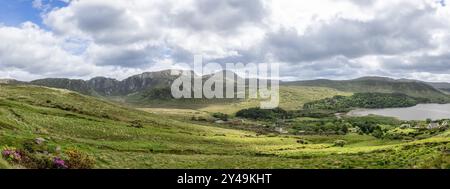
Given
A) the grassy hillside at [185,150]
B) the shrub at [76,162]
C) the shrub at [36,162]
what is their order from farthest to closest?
the grassy hillside at [185,150] < the shrub at [76,162] < the shrub at [36,162]

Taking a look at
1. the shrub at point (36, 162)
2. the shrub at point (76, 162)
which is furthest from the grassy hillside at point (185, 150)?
the shrub at point (76, 162)

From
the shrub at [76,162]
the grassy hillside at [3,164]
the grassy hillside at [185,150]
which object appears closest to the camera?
the grassy hillside at [3,164]

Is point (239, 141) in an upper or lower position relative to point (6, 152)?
lower

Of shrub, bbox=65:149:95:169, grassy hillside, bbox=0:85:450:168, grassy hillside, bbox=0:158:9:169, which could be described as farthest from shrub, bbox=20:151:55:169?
grassy hillside, bbox=0:85:450:168

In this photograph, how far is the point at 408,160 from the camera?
47.5 meters

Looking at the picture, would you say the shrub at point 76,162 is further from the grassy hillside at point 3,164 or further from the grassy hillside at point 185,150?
the grassy hillside at point 3,164

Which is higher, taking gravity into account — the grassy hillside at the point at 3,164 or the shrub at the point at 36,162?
the grassy hillside at the point at 3,164

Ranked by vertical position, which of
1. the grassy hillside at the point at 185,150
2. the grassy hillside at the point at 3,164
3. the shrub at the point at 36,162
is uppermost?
the grassy hillside at the point at 3,164

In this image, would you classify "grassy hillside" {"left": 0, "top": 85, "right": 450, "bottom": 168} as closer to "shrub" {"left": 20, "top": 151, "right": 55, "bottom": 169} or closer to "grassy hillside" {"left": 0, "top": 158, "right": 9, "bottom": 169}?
"grassy hillside" {"left": 0, "top": 158, "right": 9, "bottom": 169}

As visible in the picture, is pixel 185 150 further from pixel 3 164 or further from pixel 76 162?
pixel 3 164
